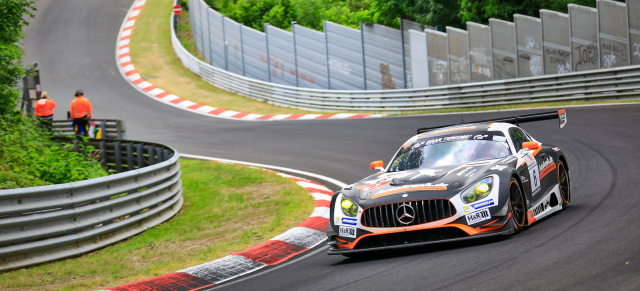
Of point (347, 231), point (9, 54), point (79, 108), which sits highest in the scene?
point (9, 54)

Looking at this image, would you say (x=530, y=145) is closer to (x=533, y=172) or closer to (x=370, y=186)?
(x=533, y=172)

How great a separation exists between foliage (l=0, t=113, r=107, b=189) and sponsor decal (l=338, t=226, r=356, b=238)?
5276mm

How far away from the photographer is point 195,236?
1084 cm

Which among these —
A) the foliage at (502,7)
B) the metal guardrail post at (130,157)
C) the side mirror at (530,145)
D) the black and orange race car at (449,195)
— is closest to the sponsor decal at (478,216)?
the black and orange race car at (449,195)

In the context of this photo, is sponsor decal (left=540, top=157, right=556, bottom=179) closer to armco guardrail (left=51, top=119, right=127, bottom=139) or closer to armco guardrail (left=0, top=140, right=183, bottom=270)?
armco guardrail (left=0, top=140, right=183, bottom=270)

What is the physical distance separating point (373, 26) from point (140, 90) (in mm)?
12533

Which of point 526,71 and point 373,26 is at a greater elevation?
point 373,26

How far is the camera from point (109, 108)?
108 ft

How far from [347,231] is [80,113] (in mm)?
15142

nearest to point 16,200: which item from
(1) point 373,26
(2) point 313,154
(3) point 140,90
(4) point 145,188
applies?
(4) point 145,188

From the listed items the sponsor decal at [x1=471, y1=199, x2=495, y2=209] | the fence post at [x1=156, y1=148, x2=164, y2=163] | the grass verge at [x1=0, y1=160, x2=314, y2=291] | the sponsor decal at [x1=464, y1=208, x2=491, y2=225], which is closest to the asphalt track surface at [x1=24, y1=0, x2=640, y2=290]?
the sponsor decal at [x1=464, y1=208, x2=491, y2=225]

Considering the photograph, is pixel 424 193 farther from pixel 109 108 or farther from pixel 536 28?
pixel 109 108

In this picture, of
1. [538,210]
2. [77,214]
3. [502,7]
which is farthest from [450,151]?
[502,7]

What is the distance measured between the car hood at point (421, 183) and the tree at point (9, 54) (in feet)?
27.8
